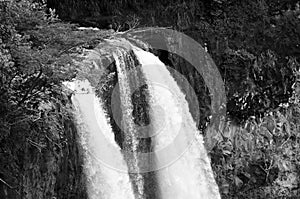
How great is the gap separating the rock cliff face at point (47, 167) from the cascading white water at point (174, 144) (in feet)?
6.41

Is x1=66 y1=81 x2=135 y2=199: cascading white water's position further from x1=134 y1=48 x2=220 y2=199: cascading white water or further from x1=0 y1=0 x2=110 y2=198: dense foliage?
x1=134 y1=48 x2=220 y2=199: cascading white water

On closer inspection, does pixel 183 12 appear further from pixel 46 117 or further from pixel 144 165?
pixel 46 117

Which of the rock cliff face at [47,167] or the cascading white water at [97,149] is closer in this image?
the rock cliff face at [47,167]

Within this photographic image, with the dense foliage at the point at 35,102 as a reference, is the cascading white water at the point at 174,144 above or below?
below

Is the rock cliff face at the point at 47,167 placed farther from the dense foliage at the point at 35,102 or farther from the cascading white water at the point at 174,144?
the cascading white water at the point at 174,144

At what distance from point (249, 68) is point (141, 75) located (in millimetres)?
3604

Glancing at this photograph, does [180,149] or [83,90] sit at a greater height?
[83,90]

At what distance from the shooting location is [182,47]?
10461 millimetres

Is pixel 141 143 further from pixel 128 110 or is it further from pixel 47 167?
pixel 47 167

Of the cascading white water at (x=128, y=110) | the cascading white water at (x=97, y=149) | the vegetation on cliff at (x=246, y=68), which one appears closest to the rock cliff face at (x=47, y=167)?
the cascading white water at (x=97, y=149)

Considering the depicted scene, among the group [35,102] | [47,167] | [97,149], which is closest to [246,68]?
[97,149]

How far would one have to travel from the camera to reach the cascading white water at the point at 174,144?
8.60 metres

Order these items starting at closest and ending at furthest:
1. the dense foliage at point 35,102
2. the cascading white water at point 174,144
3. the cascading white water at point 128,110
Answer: the dense foliage at point 35,102 → the cascading white water at point 128,110 → the cascading white water at point 174,144

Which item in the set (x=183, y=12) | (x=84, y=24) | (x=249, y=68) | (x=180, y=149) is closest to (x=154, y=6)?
(x=183, y=12)
